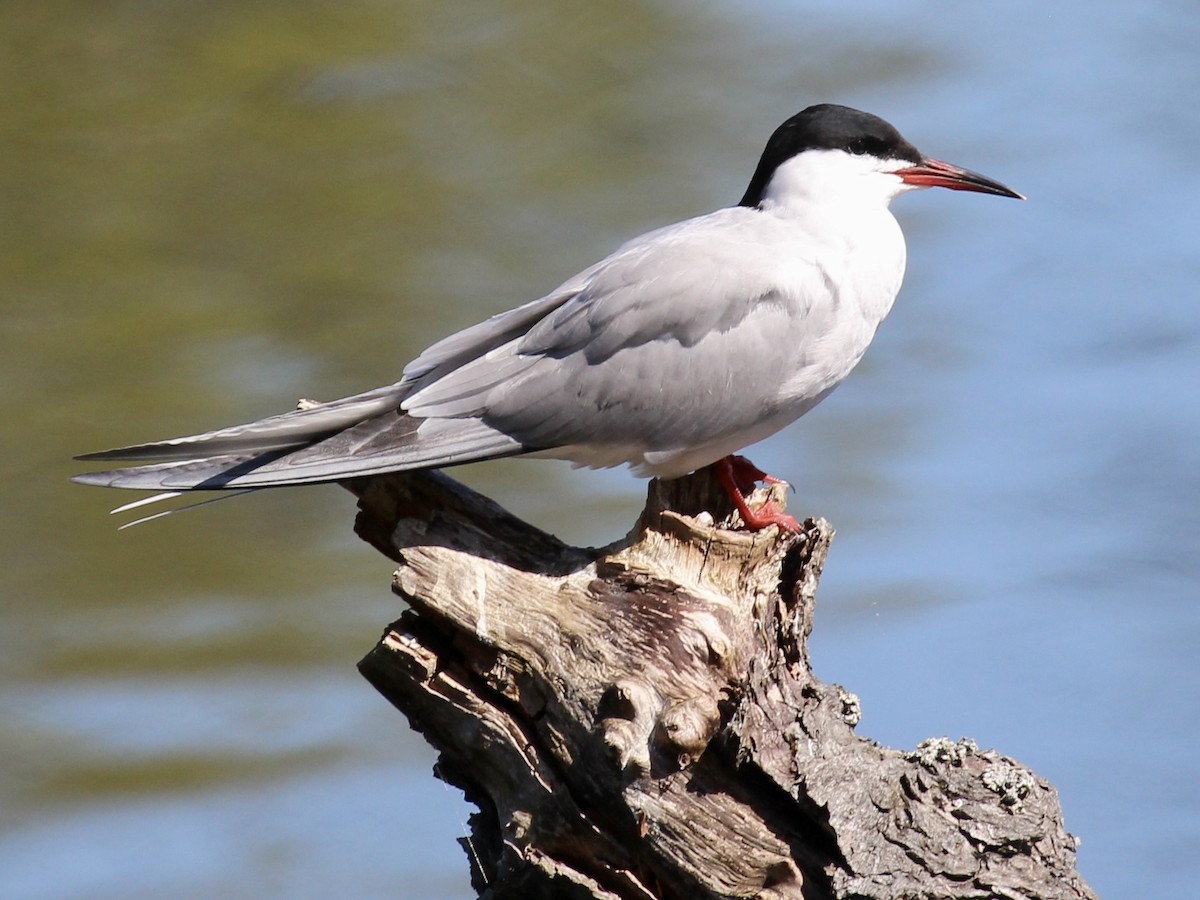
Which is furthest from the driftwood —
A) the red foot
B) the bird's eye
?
the bird's eye

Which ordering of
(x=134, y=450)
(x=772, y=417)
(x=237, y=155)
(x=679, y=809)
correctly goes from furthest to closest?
(x=237, y=155), (x=772, y=417), (x=134, y=450), (x=679, y=809)

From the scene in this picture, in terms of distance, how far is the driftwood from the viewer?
4082mm

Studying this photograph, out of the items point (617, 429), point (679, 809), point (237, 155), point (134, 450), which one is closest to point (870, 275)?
point (617, 429)

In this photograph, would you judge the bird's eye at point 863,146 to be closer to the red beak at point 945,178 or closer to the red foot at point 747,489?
the red beak at point 945,178

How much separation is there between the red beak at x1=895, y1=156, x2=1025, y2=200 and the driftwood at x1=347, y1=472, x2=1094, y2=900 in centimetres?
145

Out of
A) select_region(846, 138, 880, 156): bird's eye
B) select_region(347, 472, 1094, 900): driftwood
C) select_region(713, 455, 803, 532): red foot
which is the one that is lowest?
select_region(347, 472, 1094, 900): driftwood

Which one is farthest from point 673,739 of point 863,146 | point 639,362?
point 863,146

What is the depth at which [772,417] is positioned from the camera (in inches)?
198

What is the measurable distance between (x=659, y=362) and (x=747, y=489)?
20.7 inches

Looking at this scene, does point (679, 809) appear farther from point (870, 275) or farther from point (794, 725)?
point (870, 275)

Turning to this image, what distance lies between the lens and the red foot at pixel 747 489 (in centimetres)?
480

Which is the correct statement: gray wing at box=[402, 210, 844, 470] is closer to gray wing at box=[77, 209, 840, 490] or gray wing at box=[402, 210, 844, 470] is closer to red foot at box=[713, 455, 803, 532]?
gray wing at box=[77, 209, 840, 490]

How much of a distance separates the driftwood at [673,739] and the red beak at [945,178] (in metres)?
1.45

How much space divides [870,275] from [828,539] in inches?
38.5
